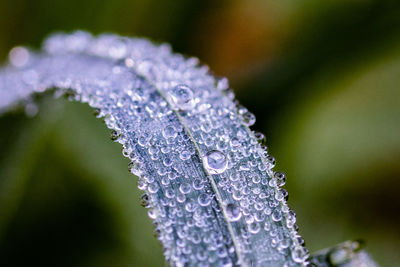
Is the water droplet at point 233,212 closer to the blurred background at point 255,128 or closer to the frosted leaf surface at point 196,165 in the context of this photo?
the frosted leaf surface at point 196,165

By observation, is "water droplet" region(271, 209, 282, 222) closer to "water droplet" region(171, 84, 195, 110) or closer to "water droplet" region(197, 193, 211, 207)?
"water droplet" region(197, 193, 211, 207)

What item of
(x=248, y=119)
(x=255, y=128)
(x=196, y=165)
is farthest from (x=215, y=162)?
(x=255, y=128)

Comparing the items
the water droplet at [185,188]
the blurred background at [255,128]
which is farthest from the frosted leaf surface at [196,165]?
the blurred background at [255,128]

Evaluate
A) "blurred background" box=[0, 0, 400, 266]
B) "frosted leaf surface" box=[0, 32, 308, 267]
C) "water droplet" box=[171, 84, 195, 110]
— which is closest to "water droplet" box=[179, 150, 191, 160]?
"frosted leaf surface" box=[0, 32, 308, 267]

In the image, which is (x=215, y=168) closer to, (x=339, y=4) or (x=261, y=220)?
(x=261, y=220)

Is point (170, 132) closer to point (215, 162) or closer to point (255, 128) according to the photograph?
point (215, 162)

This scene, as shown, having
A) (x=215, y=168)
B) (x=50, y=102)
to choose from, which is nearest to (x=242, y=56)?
(x=50, y=102)
